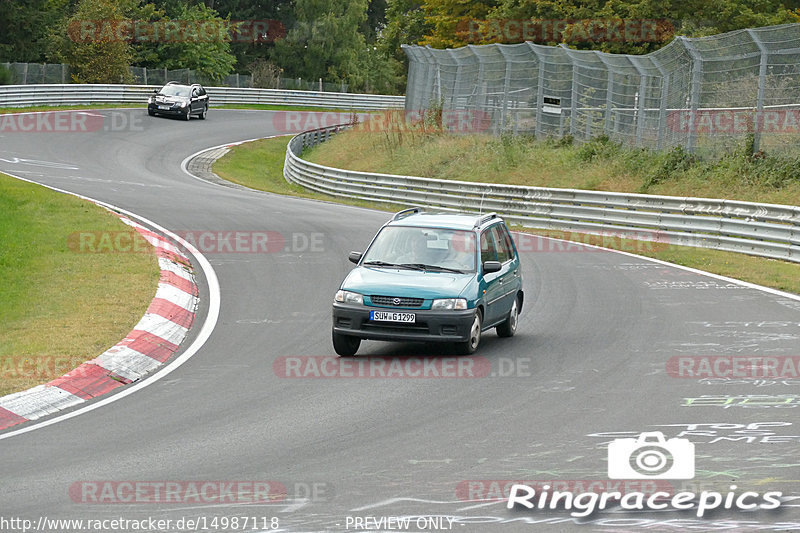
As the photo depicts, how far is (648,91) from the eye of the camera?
29.8 m

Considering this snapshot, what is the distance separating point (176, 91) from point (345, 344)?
44638mm

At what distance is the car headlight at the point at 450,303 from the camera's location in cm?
1183

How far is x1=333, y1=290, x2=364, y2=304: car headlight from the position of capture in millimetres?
11945

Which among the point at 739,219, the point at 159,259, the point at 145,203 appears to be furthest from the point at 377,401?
the point at 145,203

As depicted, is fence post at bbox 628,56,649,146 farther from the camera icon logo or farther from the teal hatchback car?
the camera icon logo

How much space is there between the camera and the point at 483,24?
53.5 m

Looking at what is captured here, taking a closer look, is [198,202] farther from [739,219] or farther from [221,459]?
[221,459]

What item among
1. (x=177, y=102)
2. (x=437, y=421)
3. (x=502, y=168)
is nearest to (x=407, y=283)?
(x=437, y=421)

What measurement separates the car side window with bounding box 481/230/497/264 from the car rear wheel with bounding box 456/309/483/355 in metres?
0.94
